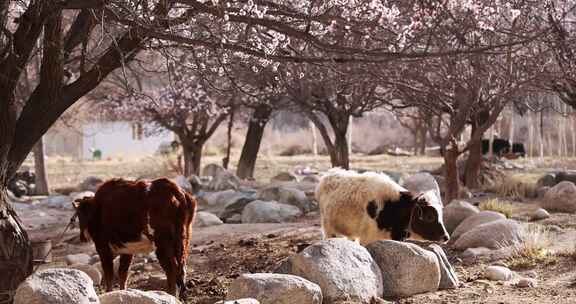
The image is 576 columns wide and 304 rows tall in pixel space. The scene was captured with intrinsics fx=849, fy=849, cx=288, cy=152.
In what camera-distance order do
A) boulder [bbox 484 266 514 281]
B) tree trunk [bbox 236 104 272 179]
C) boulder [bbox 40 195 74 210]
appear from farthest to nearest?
tree trunk [bbox 236 104 272 179]
boulder [bbox 40 195 74 210]
boulder [bbox 484 266 514 281]

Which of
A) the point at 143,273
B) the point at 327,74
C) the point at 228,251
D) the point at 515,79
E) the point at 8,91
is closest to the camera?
the point at 8,91

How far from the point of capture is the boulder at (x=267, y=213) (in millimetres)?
15883

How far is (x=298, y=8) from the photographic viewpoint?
9344mm

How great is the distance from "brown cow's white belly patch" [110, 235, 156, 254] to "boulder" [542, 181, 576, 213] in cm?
937

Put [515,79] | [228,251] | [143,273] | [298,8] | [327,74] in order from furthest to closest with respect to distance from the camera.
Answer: [327,74]
[515,79]
[228,251]
[143,273]
[298,8]

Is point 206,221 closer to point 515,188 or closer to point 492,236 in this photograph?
point 492,236

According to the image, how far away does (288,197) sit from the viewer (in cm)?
1798

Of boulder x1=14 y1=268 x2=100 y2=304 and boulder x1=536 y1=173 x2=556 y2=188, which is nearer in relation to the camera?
boulder x1=14 y1=268 x2=100 y2=304

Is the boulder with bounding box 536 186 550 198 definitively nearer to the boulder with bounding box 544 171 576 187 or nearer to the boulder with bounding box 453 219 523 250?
the boulder with bounding box 544 171 576 187

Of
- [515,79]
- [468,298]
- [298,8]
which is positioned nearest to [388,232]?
[468,298]

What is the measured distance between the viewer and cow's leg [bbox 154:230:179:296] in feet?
26.5

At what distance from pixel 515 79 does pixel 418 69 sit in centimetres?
159

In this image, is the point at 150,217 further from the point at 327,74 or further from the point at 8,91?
the point at 327,74

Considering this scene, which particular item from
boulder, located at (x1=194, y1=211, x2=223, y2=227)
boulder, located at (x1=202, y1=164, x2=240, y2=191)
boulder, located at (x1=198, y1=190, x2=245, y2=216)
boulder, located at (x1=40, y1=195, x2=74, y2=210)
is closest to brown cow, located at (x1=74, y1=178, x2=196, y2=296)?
boulder, located at (x1=194, y1=211, x2=223, y2=227)
